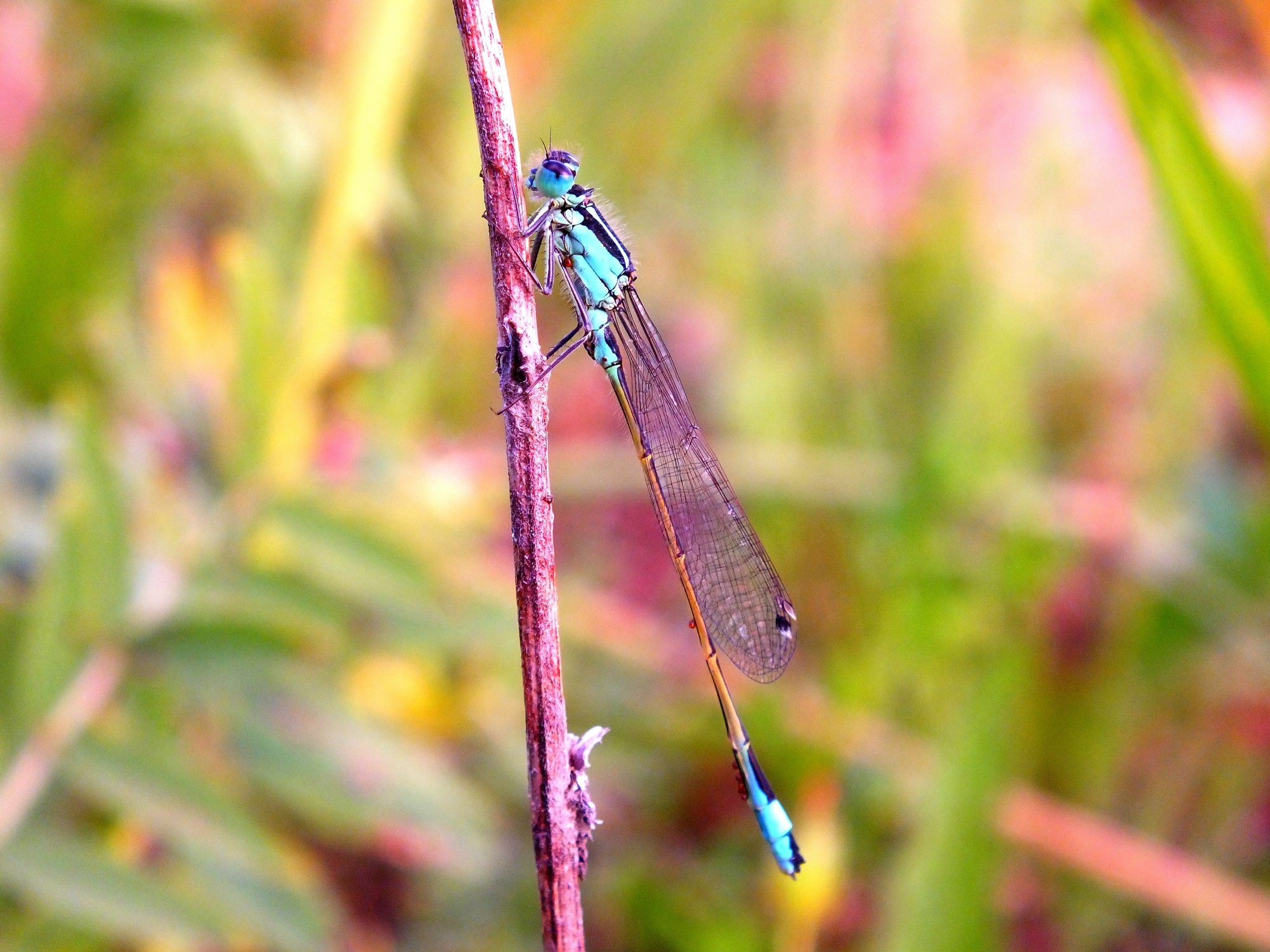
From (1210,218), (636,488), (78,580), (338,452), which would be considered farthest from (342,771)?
(1210,218)

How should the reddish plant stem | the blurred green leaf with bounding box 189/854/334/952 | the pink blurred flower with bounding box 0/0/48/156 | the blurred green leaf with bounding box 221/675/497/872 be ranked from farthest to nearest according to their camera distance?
the pink blurred flower with bounding box 0/0/48/156, the blurred green leaf with bounding box 221/675/497/872, the blurred green leaf with bounding box 189/854/334/952, the reddish plant stem

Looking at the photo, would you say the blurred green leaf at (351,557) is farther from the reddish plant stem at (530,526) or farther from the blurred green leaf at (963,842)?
the reddish plant stem at (530,526)

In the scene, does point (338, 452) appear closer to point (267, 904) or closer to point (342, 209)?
point (342, 209)

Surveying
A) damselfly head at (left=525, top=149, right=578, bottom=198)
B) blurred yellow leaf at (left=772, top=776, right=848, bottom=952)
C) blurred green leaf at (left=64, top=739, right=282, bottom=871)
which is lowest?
blurred green leaf at (left=64, top=739, right=282, bottom=871)

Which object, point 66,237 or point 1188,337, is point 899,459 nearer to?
point 1188,337

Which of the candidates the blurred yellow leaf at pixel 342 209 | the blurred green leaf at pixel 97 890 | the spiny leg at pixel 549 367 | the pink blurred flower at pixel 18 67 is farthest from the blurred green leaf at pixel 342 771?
the pink blurred flower at pixel 18 67

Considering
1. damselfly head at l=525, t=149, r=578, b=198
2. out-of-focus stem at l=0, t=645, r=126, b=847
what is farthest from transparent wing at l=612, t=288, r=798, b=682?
out-of-focus stem at l=0, t=645, r=126, b=847

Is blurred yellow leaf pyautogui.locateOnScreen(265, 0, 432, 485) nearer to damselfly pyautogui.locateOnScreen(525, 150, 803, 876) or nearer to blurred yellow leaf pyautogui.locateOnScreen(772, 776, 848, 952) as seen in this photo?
damselfly pyautogui.locateOnScreen(525, 150, 803, 876)
